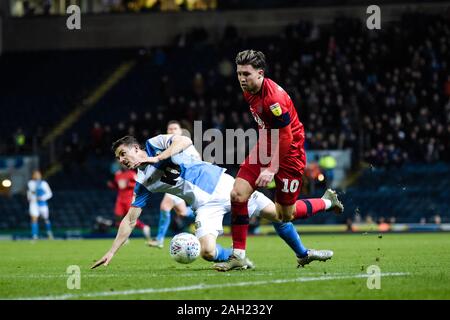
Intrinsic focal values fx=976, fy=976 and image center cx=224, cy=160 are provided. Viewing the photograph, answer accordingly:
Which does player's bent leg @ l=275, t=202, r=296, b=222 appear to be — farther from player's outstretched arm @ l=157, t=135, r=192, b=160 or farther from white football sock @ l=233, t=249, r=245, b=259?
player's outstretched arm @ l=157, t=135, r=192, b=160

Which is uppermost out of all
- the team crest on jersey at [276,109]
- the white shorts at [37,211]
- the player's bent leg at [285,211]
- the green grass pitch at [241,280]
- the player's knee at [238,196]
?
the team crest on jersey at [276,109]

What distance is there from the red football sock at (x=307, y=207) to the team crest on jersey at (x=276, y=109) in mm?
1653

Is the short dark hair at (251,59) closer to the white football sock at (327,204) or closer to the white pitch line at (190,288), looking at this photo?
the white football sock at (327,204)

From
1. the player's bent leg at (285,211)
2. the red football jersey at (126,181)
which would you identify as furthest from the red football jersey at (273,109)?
the red football jersey at (126,181)

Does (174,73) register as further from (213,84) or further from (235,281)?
(235,281)

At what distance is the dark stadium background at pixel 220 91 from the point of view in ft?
97.3

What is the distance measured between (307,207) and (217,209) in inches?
44.7

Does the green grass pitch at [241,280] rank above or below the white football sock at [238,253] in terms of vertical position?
below

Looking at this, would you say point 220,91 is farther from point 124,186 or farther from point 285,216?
point 285,216

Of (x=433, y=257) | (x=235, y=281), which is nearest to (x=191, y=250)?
(x=235, y=281)

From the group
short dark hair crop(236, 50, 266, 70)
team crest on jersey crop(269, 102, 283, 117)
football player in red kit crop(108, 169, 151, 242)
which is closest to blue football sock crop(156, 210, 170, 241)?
football player in red kit crop(108, 169, 151, 242)

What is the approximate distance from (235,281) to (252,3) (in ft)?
105

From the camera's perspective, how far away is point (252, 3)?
41.0 metres
